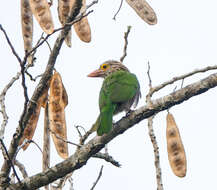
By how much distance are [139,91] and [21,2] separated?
1.93 m

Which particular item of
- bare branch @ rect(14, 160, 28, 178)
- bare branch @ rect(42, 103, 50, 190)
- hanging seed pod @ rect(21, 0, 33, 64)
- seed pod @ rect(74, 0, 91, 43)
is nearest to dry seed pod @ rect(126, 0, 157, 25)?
seed pod @ rect(74, 0, 91, 43)

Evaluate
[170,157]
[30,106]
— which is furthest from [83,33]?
[170,157]

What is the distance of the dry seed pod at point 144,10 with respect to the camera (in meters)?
3.88

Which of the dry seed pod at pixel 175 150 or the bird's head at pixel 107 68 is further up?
the bird's head at pixel 107 68

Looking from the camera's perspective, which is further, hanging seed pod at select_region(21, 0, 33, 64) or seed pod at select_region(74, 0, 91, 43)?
seed pod at select_region(74, 0, 91, 43)

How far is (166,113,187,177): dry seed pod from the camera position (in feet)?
12.6

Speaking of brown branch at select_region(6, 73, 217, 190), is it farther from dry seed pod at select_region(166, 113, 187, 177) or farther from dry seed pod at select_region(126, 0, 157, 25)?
dry seed pod at select_region(126, 0, 157, 25)

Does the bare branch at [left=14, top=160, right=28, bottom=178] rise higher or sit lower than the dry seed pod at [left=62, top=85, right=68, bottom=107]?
lower

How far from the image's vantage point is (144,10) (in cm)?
391

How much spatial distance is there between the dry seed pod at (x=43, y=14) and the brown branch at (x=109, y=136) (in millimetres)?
957

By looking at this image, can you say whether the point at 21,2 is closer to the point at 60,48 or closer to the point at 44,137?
the point at 60,48

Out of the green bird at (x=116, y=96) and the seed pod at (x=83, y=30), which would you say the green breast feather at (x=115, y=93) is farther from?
the seed pod at (x=83, y=30)

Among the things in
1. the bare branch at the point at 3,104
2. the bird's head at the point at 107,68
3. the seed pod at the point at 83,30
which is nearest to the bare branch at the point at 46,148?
the bare branch at the point at 3,104

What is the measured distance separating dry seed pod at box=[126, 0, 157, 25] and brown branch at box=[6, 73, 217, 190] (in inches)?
30.2
